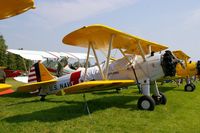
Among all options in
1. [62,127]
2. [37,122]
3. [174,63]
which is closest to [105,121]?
[62,127]

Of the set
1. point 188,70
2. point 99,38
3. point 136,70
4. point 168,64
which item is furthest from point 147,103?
point 188,70

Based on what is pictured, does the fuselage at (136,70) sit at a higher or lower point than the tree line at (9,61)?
lower

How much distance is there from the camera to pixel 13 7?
2.57 meters

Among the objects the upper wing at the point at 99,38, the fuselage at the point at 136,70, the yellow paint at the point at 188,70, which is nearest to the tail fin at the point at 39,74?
the fuselage at the point at 136,70

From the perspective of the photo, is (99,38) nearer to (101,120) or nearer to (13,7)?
(101,120)

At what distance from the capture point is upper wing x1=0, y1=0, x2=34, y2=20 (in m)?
2.41

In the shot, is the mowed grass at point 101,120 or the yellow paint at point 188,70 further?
the yellow paint at point 188,70

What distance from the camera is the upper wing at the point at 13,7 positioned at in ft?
7.90

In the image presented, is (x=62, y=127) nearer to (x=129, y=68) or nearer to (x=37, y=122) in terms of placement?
(x=37, y=122)

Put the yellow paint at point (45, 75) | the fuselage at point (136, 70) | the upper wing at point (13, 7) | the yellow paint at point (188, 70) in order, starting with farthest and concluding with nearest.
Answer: the yellow paint at point (188, 70) → the yellow paint at point (45, 75) → the fuselage at point (136, 70) → the upper wing at point (13, 7)

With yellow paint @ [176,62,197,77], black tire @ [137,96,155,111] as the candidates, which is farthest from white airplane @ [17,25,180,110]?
yellow paint @ [176,62,197,77]

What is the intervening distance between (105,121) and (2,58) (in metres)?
54.4

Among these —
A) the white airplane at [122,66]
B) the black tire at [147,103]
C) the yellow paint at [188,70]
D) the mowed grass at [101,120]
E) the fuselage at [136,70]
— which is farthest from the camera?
the yellow paint at [188,70]

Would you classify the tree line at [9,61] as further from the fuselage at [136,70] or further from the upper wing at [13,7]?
the upper wing at [13,7]
